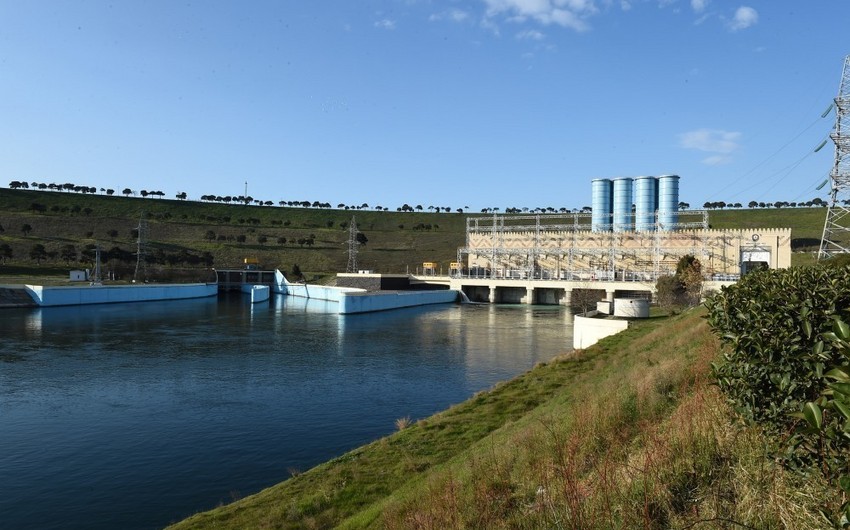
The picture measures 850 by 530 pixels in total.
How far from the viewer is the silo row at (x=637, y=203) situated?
79625 millimetres

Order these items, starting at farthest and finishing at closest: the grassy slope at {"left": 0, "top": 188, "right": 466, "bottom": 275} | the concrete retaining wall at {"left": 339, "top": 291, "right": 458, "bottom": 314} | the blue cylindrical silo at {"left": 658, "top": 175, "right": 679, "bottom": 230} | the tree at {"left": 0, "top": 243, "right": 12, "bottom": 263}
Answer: the grassy slope at {"left": 0, "top": 188, "right": 466, "bottom": 275}, the tree at {"left": 0, "top": 243, "right": 12, "bottom": 263}, the blue cylindrical silo at {"left": 658, "top": 175, "right": 679, "bottom": 230}, the concrete retaining wall at {"left": 339, "top": 291, "right": 458, "bottom": 314}

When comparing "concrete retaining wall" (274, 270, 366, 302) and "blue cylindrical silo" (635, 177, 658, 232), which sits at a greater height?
"blue cylindrical silo" (635, 177, 658, 232)

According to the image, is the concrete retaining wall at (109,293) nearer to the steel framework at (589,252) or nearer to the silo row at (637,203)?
the steel framework at (589,252)

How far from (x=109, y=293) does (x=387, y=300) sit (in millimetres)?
34376

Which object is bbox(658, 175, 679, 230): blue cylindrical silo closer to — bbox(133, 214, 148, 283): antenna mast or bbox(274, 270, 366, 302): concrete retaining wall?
bbox(274, 270, 366, 302): concrete retaining wall

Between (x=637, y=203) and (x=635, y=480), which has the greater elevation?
(x=637, y=203)

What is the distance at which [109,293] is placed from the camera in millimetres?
67312

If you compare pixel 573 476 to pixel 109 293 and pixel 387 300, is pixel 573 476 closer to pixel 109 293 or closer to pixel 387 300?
pixel 387 300

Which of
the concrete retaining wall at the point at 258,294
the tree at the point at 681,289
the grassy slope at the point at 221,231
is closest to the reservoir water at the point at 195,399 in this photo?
the tree at the point at 681,289

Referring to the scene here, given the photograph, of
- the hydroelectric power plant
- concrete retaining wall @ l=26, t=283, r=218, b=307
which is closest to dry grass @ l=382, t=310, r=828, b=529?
the hydroelectric power plant

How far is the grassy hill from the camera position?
9738 centimetres

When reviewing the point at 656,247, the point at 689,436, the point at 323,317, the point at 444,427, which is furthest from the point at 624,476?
the point at 656,247

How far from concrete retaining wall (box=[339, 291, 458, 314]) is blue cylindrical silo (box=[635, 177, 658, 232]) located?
30.4 metres

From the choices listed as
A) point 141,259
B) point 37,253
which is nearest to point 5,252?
point 37,253
